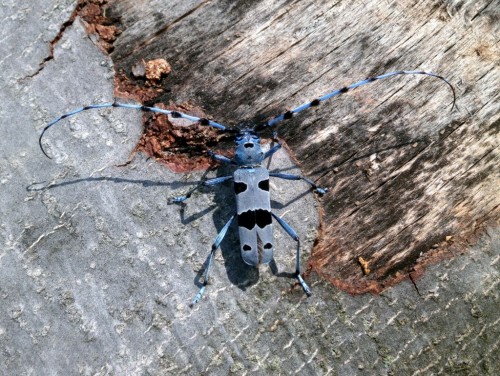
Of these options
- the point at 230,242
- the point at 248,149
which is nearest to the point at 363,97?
the point at 248,149

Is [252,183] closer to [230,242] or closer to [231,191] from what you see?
[231,191]

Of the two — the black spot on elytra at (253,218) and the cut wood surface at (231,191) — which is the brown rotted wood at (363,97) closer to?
the cut wood surface at (231,191)

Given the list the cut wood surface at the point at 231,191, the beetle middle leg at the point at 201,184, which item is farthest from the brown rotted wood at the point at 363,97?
the beetle middle leg at the point at 201,184

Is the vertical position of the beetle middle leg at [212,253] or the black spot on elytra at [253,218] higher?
the beetle middle leg at [212,253]

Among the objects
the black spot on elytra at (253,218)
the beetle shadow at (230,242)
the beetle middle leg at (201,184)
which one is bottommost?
the black spot on elytra at (253,218)

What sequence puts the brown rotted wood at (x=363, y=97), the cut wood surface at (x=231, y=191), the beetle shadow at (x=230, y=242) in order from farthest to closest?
the brown rotted wood at (x=363, y=97)
the beetle shadow at (x=230, y=242)
the cut wood surface at (x=231, y=191)

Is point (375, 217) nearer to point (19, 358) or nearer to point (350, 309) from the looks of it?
point (350, 309)

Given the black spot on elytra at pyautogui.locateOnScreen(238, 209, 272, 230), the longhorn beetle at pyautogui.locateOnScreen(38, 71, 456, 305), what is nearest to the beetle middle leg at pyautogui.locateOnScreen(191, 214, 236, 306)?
the longhorn beetle at pyautogui.locateOnScreen(38, 71, 456, 305)

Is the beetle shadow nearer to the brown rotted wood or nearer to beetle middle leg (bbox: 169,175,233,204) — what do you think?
beetle middle leg (bbox: 169,175,233,204)
